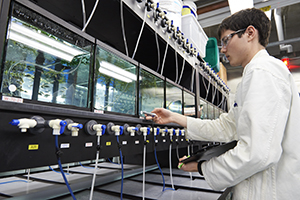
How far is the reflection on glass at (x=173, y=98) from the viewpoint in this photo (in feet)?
5.42

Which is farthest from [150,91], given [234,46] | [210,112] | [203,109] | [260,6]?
[260,6]

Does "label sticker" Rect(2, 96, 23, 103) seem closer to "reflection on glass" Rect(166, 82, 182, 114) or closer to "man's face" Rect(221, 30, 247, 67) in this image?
"man's face" Rect(221, 30, 247, 67)

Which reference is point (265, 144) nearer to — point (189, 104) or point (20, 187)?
point (20, 187)

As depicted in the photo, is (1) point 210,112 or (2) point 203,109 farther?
(1) point 210,112

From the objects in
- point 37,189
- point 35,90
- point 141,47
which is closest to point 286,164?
point 35,90

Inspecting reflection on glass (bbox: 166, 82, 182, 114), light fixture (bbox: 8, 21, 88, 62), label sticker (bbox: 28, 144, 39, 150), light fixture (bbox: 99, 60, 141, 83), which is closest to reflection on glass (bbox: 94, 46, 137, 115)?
light fixture (bbox: 99, 60, 141, 83)

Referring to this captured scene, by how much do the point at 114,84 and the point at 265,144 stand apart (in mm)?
766

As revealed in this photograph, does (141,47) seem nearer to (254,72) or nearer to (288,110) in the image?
(254,72)

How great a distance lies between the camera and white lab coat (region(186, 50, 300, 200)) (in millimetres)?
605

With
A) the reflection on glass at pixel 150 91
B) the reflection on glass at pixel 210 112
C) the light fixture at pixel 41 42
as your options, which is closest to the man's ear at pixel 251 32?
the reflection on glass at pixel 150 91

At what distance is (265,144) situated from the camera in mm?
598

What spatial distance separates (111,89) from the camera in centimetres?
101

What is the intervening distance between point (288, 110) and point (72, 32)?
2.96 feet

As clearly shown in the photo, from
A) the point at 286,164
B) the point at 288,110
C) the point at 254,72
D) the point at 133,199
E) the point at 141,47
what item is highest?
the point at 141,47
